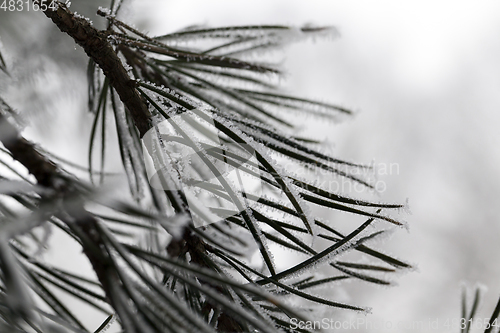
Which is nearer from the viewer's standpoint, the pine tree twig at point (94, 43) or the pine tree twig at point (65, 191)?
the pine tree twig at point (65, 191)

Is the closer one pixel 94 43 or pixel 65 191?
pixel 65 191

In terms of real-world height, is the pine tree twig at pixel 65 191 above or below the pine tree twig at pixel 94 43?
below

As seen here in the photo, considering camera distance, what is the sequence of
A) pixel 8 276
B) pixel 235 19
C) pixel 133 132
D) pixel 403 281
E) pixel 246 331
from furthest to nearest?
pixel 403 281
pixel 235 19
pixel 133 132
pixel 246 331
pixel 8 276

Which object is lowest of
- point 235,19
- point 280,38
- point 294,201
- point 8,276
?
point 8,276

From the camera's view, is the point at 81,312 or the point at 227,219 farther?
the point at 81,312

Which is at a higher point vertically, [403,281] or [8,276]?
[403,281]

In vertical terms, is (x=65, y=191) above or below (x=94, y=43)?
below

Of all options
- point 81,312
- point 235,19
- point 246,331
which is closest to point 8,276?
point 246,331

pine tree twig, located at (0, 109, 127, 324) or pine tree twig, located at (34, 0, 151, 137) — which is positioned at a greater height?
pine tree twig, located at (34, 0, 151, 137)

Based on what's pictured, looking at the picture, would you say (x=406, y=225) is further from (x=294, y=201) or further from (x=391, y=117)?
(x=391, y=117)

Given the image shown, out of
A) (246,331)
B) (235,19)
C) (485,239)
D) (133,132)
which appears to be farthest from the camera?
(485,239)

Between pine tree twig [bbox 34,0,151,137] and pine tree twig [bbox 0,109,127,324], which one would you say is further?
pine tree twig [bbox 34,0,151,137]
